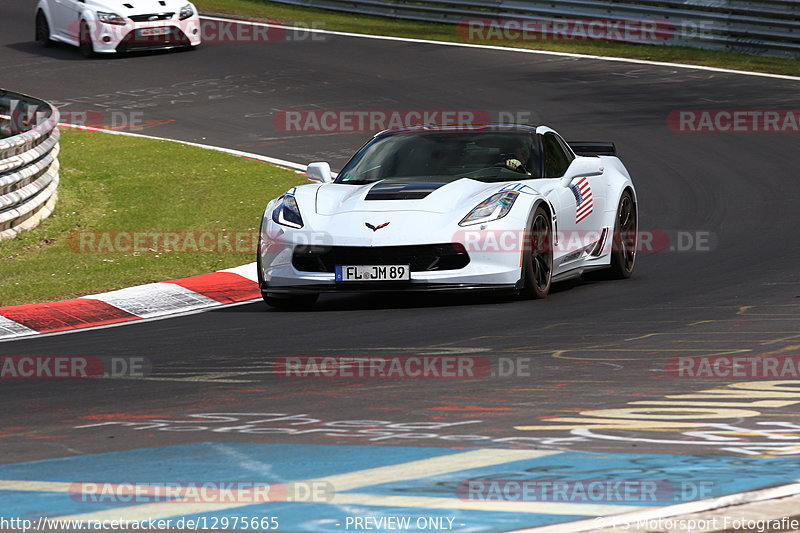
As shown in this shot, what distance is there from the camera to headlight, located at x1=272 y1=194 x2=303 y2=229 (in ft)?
34.5

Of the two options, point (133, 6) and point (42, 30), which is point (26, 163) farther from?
point (42, 30)

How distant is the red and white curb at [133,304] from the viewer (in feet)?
35.0

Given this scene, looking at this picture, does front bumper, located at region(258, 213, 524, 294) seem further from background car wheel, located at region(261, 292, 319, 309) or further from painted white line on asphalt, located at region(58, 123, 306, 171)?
painted white line on asphalt, located at region(58, 123, 306, 171)

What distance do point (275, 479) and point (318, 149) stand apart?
14034 millimetres

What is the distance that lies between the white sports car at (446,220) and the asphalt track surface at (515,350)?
0.77 ft

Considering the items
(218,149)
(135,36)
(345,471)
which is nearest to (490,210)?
(345,471)

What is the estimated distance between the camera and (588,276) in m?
12.3

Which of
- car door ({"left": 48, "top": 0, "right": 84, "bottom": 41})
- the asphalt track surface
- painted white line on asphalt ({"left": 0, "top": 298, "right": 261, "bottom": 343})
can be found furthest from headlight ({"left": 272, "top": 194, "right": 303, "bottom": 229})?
car door ({"left": 48, "top": 0, "right": 84, "bottom": 41})

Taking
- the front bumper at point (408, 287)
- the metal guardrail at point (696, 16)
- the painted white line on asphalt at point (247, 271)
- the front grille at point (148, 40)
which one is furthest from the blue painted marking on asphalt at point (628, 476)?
the front grille at point (148, 40)

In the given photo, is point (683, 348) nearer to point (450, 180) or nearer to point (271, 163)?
point (450, 180)

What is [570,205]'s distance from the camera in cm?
1120

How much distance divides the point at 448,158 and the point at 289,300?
1.61m

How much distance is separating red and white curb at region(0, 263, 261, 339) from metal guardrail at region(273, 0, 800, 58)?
15.1m

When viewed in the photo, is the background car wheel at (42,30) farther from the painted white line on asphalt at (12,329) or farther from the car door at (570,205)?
the painted white line on asphalt at (12,329)
